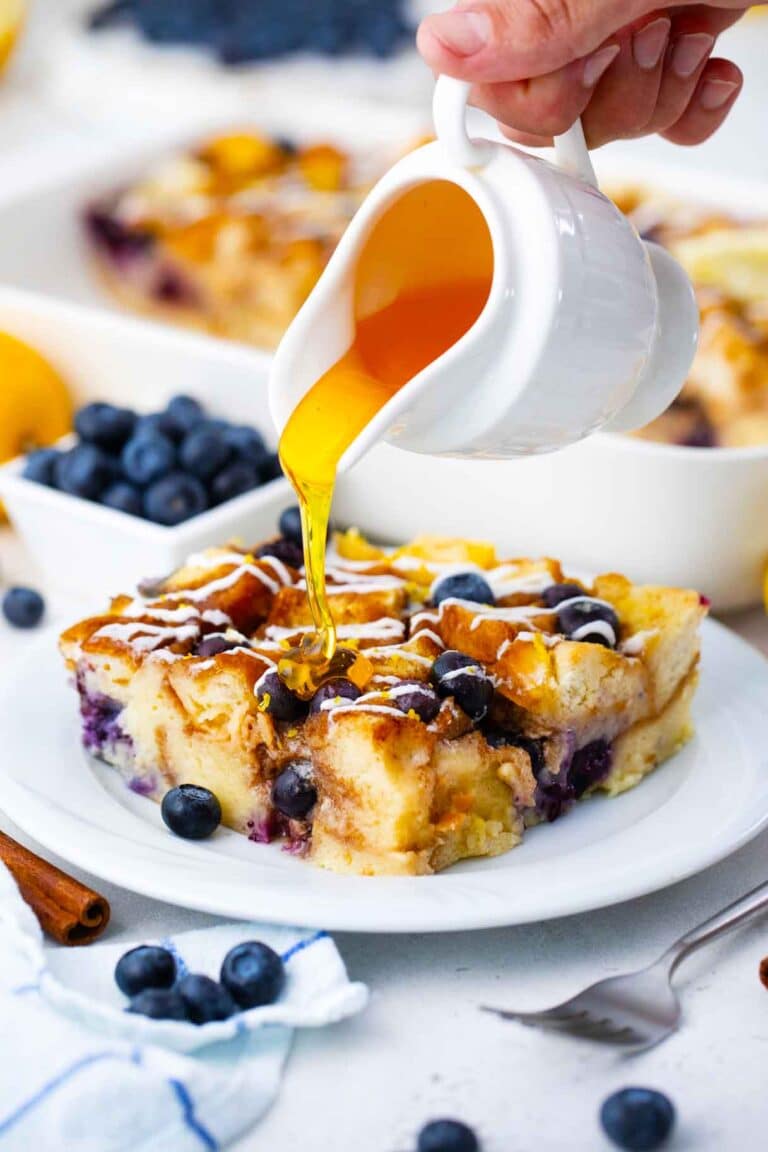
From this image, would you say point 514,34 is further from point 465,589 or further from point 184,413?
point 184,413

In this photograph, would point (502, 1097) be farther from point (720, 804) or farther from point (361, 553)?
point (361, 553)

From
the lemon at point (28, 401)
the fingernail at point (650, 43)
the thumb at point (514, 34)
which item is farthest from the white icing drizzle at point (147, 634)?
the lemon at point (28, 401)

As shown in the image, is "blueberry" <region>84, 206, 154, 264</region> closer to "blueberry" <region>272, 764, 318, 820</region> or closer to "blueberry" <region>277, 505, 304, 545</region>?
"blueberry" <region>277, 505, 304, 545</region>

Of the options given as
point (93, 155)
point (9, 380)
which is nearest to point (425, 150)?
point (9, 380)

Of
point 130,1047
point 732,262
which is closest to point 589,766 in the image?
point 130,1047

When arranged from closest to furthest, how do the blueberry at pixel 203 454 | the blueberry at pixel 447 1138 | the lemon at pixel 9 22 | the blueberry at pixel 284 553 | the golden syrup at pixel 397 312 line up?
the blueberry at pixel 447 1138 < the golden syrup at pixel 397 312 < the blueberry at pixel 284 553 < the blueberry at pixel 203 454 < the lemon at pixel 9 22

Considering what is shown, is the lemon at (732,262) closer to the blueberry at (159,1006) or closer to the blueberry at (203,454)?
the blueberry at (203,454)
